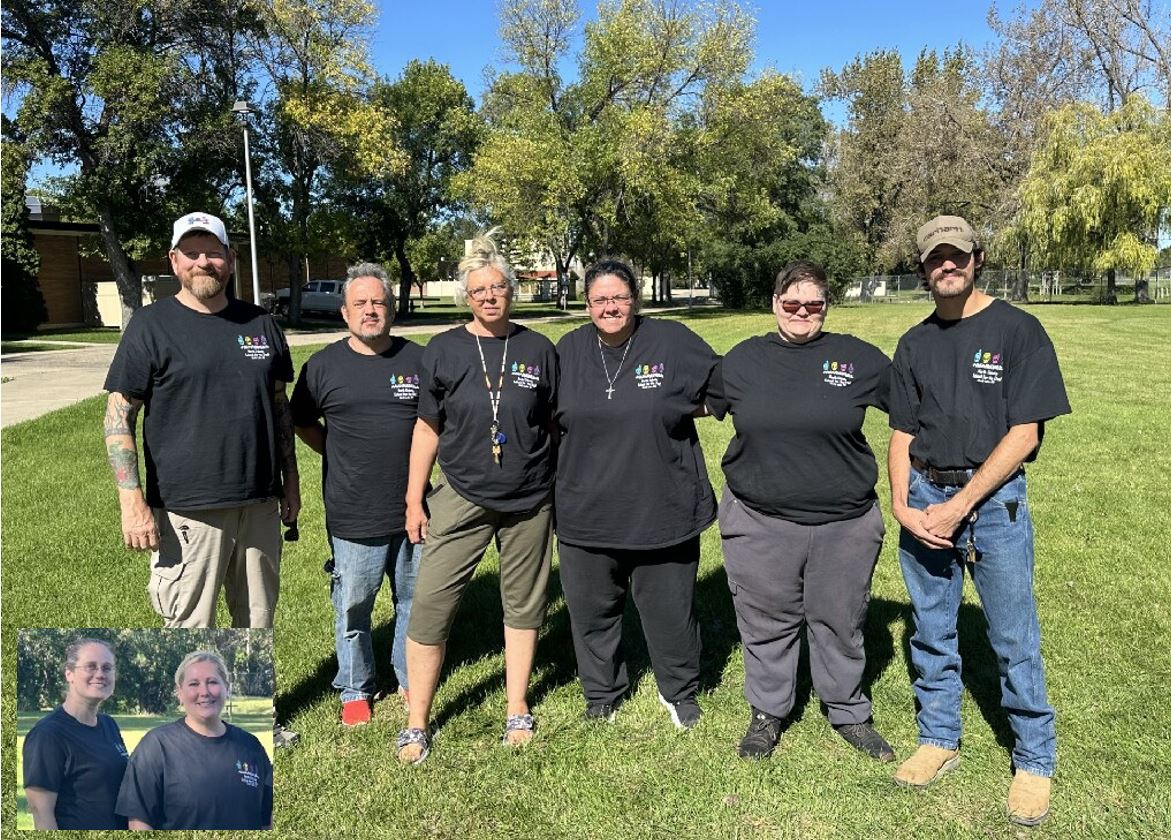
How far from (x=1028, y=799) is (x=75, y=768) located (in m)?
3.26

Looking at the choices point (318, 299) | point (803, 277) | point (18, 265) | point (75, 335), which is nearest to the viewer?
point (803, 277)

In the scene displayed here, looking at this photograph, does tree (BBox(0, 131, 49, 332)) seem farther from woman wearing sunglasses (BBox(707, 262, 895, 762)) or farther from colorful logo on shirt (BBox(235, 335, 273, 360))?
woman wearing sunglasses (BBox(707, 262, 895, 762))

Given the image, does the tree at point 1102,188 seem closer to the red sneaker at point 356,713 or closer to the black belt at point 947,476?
the black belt at point 947,476

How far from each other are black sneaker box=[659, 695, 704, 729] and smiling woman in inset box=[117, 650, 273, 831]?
1.85 meters

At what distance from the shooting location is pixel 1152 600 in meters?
5.21

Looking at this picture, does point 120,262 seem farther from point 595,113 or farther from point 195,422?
point 195,422

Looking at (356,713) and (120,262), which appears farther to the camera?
(120,262)

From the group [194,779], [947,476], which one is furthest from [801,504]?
[194,779]

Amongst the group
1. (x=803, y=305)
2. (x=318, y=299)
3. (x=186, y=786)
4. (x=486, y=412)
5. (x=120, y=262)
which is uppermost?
(x=120, y=262)

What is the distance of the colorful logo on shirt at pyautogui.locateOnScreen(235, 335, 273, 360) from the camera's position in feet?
10.9

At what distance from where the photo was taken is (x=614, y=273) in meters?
3.55

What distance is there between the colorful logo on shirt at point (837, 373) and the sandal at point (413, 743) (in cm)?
226

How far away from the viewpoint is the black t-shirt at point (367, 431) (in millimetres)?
3691

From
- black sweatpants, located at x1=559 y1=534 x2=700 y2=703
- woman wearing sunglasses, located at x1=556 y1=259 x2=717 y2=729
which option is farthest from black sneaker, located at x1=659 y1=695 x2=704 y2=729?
woman wearing sunglasses, located at x1=556 y1=259 x2=717 y2=729
